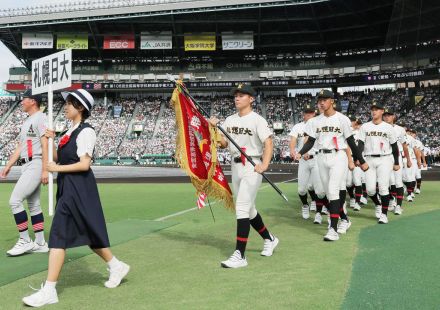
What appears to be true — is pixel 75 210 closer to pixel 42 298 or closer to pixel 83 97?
pixel 42 298

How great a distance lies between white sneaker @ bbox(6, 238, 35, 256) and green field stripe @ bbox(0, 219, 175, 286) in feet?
0.31

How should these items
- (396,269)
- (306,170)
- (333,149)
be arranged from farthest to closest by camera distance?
(306,170), (333,149), (396,269)

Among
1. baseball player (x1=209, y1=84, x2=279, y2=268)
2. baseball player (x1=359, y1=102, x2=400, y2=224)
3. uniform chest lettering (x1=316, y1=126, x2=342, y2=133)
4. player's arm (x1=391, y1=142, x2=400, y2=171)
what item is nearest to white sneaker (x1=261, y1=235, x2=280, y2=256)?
baseball player (x1=209, y1=84, x2=279, y2=268)

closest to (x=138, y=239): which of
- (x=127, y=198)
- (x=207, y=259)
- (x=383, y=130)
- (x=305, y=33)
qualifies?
(x=207, y=259)

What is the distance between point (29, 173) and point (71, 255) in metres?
1.30

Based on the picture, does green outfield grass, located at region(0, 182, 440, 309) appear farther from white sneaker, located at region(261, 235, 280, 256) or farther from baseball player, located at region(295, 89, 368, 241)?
baseball player, located at region(295, 89, 368, 241)

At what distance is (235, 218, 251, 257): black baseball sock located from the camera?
5.54 metres

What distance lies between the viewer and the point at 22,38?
52.8 metres

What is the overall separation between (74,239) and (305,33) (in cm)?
4982

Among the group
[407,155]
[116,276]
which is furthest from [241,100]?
[407,155]

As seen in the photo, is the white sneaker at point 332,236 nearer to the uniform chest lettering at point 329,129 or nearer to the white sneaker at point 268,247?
the white sneaker at point 268,247

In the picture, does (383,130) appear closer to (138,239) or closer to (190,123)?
(190,123)

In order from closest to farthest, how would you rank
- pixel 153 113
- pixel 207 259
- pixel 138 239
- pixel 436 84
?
pixel 207 259, pixel 138 239, pixel 436 84, pixel 153 113

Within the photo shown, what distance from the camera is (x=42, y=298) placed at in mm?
4008
